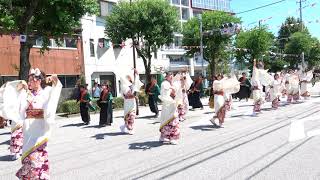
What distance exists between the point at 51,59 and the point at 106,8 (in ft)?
31.6

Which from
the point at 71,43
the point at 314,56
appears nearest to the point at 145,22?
the point at 71,43

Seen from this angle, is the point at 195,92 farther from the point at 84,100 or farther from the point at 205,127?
the point at 205,127

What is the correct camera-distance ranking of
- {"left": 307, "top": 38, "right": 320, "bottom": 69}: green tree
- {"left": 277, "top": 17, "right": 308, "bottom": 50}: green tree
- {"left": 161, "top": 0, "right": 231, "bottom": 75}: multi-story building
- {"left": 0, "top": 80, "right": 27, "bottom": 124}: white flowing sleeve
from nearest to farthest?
1. {"left": 0, "top": 80, "right": 27, "bottom": 124}: white flowing sleeve
2. {"left": 161, "top": 0, "right": 231, "bottom": 75}: multi-story building
3. {"left": 307, "top": 38, "right": 320, "bottom": 69}: green tree
4. {"left": 277, "top": 17, "right": 308, "bottom": 50}: green tree

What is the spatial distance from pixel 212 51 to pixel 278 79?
91.9 feet

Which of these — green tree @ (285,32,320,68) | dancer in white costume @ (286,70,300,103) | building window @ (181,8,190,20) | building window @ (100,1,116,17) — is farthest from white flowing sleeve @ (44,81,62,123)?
green tree @ (285,32,320,68)

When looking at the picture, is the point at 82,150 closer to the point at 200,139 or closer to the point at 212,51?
the point at 200,139

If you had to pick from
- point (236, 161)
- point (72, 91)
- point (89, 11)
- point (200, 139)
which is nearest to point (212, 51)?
point (72, 91)

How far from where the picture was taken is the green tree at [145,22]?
38.3 metres

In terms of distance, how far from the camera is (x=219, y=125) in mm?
15469

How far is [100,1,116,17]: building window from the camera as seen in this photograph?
43.1 metres

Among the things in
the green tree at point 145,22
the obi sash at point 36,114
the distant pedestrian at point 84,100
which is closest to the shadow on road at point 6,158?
the obi sash at point 36,114

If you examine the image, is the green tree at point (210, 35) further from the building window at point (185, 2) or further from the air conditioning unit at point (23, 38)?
the air conditioning unit at point (23, 38)

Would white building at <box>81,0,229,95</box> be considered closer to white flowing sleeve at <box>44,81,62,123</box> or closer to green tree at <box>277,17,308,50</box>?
white flowing sleeve at <box>44,81,62,123</box>

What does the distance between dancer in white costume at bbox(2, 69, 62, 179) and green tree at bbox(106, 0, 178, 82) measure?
30923 millimetres
